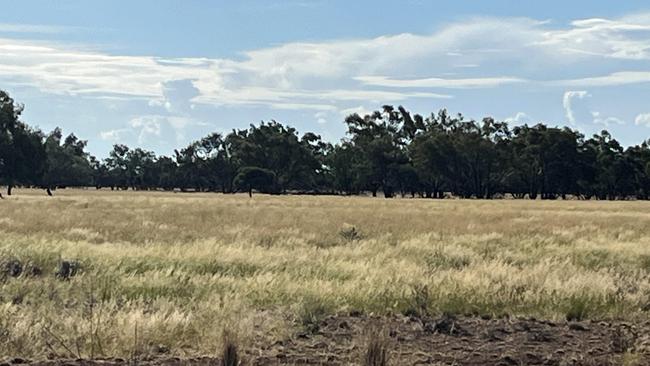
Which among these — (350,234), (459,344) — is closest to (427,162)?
(350,234)

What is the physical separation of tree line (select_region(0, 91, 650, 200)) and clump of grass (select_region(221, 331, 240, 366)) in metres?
95.8

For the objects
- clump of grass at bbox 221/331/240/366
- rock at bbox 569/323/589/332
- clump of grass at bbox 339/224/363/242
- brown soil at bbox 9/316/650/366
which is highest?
clump of grass at bbox 221/331/240/366

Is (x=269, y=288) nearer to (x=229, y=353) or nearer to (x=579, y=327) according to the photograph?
(x=579, y=327)

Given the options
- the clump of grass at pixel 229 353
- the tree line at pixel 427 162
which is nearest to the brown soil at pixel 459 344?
the clump of grass at pixel 229 353

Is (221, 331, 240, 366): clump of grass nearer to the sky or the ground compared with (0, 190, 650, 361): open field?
nearer to the sky

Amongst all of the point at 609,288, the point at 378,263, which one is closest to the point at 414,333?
the point at 609,288

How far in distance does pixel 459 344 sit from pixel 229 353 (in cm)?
303

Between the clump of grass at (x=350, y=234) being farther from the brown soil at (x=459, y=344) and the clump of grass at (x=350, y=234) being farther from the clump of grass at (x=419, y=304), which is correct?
the brown soil at (x=459, y=344)

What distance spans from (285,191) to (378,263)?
4585 inches

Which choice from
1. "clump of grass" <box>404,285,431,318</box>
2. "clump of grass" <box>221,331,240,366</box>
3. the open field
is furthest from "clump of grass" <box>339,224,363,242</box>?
"clump of grass" <box>221,331,240,366</box>

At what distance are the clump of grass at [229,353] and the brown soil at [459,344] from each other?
179 mm

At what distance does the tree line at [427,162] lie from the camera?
11575 cm

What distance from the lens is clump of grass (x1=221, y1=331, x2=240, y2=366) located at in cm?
723

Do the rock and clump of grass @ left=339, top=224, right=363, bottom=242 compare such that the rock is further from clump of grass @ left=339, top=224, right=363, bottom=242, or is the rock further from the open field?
clump of grass @ left=339, top=224, right=363, bottom=242
